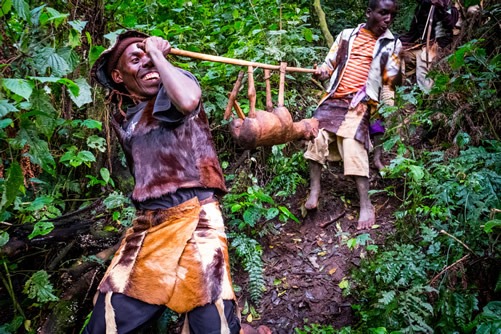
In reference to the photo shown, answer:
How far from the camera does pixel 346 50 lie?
14.2 ft

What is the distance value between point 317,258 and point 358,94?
1589mm

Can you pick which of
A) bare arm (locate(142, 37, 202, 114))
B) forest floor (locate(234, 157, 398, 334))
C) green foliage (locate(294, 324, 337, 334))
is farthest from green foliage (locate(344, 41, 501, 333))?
bare arm (locate(142, 37, 202, 114))

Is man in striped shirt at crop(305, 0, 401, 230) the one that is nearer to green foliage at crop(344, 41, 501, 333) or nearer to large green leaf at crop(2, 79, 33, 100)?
green foliage at crop(344, 41, 501, 333)

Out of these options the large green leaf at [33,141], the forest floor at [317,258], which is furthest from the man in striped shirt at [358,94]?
the large green leaf at [33,141]

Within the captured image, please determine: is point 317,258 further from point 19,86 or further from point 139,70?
point 19,86

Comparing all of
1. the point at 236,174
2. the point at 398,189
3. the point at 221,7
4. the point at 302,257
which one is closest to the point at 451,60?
the point at 398,189

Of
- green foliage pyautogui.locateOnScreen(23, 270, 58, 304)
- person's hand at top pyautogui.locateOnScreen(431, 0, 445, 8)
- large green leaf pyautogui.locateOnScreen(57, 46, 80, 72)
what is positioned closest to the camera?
large green leaf pyautogui.locateOnScreen(57, 46, 80, 72)

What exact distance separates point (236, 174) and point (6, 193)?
258cm

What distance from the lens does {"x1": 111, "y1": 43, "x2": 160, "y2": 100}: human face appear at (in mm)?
2586

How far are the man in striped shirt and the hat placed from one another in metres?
2.04

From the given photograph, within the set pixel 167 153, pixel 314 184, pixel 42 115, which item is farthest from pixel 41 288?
pixel 314 184

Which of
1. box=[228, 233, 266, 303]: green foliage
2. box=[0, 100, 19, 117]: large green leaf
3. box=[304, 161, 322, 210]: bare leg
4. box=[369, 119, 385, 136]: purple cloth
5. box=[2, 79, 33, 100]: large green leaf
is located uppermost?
box=[2, 79, 33, 100]: large green leaf

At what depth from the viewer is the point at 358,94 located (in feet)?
13.9

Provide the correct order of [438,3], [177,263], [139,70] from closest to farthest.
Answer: [177,263] → [139,70] → [438,3]
